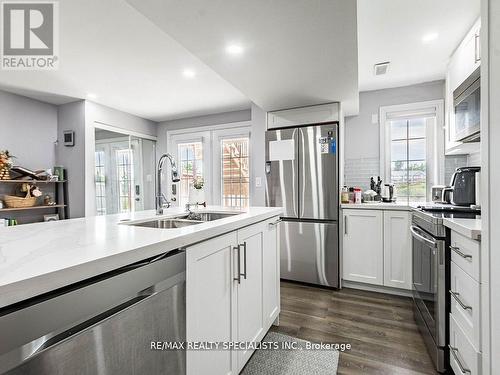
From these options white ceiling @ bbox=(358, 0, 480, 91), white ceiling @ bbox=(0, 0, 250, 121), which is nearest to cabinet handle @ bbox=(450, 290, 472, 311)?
white ceiling @ bbox=(358, 0, 480, 91)

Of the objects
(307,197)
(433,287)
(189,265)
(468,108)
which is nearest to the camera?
(189,265)

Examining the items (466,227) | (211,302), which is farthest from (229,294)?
(466,227)

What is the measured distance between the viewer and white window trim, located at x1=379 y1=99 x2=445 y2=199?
3.13 metres

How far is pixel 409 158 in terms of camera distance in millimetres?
3338

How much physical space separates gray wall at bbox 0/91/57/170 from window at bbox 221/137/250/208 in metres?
2.58

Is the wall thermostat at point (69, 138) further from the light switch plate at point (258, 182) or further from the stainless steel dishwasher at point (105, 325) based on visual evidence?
the stainless steel dishwasher at point (105, 325)

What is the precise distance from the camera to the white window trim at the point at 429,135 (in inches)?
123

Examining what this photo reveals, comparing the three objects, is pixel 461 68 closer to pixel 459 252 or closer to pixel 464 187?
pixel 464 187

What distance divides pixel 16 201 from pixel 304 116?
3728 mm

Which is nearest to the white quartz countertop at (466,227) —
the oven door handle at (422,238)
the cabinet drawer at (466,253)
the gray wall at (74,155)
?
the cabinet drawer at (466,253)

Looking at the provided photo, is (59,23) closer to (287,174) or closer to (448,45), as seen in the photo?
(287,174)

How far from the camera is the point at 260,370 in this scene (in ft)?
5.27

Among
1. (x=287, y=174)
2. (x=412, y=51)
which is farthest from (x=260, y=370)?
(x=412, y=51)

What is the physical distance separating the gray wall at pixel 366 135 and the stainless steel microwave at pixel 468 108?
977mm
